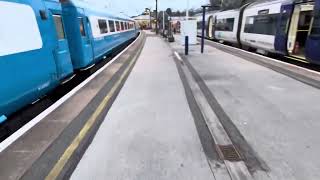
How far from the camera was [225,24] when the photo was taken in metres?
26.1

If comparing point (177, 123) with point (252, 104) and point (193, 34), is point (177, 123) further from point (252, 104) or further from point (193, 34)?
point (193, 34)

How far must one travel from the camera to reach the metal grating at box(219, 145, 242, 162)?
4.18 meters

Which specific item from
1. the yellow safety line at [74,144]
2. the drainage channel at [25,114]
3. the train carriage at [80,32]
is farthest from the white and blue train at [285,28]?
the drainage channel at [25,114]

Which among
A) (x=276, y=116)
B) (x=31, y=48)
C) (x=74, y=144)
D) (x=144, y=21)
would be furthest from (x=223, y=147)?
(x=144, y=21)

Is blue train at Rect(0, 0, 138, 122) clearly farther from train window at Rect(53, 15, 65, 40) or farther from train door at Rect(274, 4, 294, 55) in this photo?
train door at Rect(274, 4, 294, 55)

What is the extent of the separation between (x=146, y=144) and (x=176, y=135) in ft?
2.22

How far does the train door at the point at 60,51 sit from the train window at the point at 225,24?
17.8m

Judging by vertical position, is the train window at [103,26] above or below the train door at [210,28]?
above

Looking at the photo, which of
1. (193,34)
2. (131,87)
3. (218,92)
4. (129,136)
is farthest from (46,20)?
(193,34)

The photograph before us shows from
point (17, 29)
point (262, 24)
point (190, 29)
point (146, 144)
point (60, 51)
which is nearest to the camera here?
point (146, 144)

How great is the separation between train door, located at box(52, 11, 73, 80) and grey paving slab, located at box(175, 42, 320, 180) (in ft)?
15.4

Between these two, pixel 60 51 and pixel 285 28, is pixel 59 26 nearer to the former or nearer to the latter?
pixel 60 51

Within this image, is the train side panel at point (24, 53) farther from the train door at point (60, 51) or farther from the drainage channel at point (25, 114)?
the drainage channel at point (25, 114)

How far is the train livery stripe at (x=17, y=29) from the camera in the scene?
5461mm
